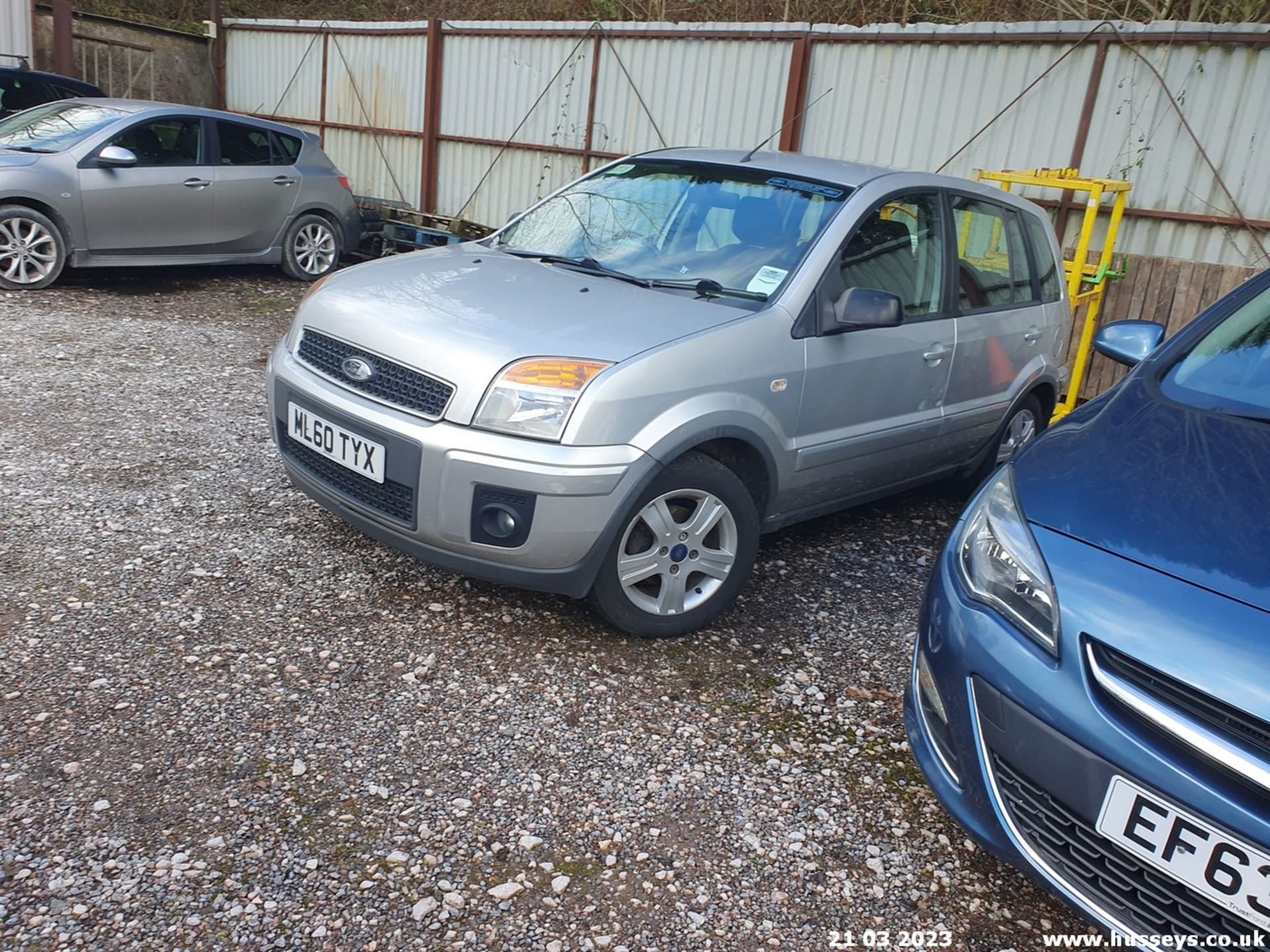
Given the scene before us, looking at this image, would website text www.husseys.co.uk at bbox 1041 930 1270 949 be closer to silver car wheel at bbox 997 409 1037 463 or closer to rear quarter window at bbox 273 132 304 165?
silver car wheel at bbox 997 409 1037 463

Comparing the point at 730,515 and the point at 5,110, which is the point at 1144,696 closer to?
the point at 730,515

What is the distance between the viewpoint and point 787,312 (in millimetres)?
3740

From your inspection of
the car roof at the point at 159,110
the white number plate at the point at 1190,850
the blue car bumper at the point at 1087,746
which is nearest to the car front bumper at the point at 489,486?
the blue car bumper at the point at 1087,746

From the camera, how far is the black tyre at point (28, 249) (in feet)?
25.5

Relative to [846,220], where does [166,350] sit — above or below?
below

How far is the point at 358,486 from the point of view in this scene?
3.48 meters

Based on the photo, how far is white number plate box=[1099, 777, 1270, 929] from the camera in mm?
1846

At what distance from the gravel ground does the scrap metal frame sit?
4484mm

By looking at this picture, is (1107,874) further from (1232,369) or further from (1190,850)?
(1232,369)

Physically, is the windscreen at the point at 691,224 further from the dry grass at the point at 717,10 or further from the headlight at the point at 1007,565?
the dry grass at the point at 717,10

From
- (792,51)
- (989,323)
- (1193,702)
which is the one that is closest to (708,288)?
(989,323)

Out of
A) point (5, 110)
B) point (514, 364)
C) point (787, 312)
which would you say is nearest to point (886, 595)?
point (787, 312)

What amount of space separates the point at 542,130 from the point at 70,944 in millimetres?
9793

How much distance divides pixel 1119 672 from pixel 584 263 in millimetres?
2685
